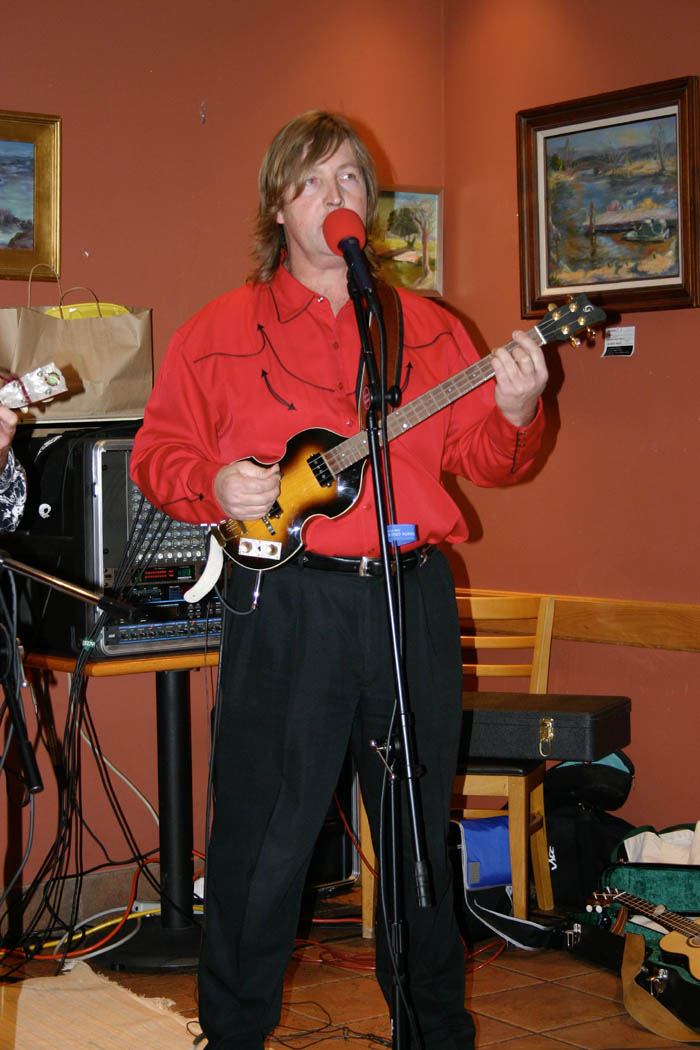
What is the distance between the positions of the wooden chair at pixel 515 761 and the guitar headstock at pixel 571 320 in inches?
57.6

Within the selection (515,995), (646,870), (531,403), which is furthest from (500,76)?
(515,995)

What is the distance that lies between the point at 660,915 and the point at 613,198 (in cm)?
189

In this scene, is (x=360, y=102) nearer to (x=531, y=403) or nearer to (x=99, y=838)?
(x=531, y=403)

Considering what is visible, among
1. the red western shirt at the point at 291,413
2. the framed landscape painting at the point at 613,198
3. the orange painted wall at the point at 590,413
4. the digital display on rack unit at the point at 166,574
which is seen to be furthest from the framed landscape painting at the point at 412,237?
the red western shirt at the point at 291,413

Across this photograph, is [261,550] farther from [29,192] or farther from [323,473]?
[29,192]

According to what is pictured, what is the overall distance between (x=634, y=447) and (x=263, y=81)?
1.52m

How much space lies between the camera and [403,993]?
158 cm

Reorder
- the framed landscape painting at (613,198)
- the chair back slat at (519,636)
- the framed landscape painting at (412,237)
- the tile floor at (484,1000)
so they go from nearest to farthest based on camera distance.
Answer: the tile floor at (484,1000)
the framed landscape painting at (613,198)
the chair back slat at (519,636)
the framed landscape painting at (412,237)

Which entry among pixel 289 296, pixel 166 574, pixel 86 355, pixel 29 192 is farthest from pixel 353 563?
pixel 29 192

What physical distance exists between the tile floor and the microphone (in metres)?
1.62

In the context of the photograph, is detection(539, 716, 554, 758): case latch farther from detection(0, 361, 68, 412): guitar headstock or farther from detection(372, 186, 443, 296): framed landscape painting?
detection(0, 361, 68, 412): guitar headstock

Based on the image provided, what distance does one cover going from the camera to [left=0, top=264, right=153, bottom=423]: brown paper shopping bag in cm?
272

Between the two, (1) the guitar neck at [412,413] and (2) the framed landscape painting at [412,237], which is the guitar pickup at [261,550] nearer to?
(1) the guitar neck at [412,413]

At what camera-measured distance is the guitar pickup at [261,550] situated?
1.92 m
